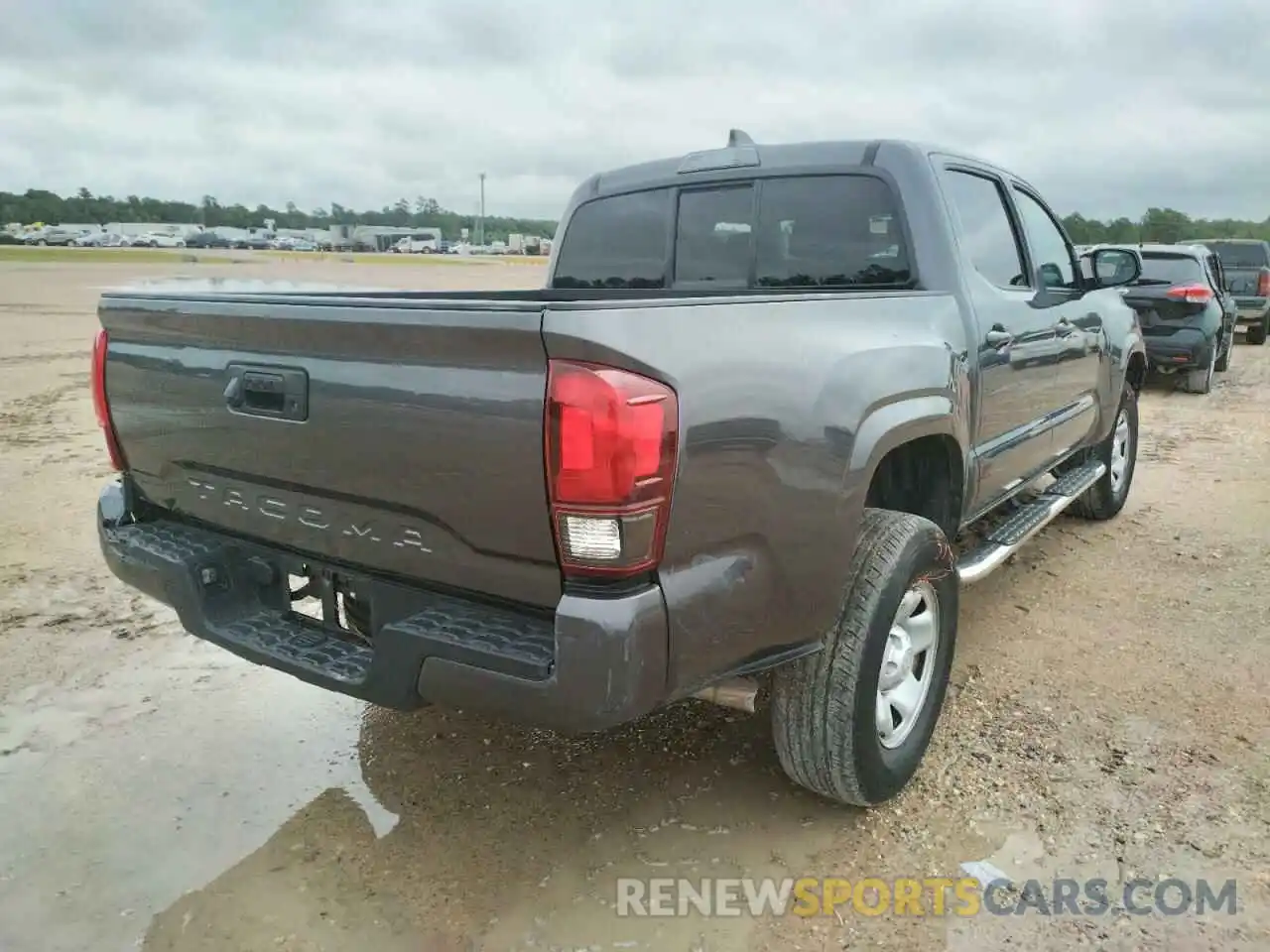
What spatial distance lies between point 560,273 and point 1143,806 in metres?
3.06

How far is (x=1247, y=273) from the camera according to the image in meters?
16.2

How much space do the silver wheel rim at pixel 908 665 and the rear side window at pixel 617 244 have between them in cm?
171

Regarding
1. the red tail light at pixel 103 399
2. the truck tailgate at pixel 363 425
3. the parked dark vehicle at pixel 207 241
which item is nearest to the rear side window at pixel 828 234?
the truck tailgate at pixel 363 425

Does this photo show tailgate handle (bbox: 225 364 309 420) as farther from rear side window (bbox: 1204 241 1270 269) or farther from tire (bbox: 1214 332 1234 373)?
rear side window (bbox: 1204 241 1270 269)

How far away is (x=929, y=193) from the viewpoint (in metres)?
3.54

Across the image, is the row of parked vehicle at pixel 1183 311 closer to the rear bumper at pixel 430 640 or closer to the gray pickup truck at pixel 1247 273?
the gray pickup truck at pixel 1247 273

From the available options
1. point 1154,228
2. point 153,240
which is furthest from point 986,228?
point 153,240

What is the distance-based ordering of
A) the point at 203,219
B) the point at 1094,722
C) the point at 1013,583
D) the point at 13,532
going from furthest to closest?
the point at 203,219, the point at 13,532, the point at 1013,583, the point at 1094,722

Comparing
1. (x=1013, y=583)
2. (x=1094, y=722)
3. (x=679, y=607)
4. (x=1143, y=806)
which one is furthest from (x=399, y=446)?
Answer: (x=1013, y=583)

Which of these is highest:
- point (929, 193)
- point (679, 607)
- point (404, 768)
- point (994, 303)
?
point (929, 193)

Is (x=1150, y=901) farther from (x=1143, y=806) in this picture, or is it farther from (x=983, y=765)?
(x=983, y=765)

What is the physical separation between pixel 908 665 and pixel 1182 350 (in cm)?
965

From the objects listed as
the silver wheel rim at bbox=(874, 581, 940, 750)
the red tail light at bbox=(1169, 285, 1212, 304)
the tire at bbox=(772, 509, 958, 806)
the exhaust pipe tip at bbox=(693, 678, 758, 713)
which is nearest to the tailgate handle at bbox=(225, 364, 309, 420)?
the exhaust pipe tip at bbox=(693, 678, 758, 713)

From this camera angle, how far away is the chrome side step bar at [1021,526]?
3.55 meters
